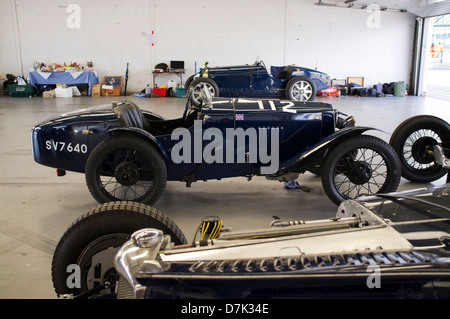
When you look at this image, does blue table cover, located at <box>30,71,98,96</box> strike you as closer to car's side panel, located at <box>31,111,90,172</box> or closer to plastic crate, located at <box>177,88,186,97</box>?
plastic crate, located at <box>177,88,186,97</box>

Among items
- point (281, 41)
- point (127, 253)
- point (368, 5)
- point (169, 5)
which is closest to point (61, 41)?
point (169, 5)

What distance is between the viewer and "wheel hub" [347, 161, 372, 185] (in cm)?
402

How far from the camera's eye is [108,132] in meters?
4.25

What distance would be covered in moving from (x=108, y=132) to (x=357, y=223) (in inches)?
121

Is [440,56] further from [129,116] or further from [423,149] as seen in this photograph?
[129,116]

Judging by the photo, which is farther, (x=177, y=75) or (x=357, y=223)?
(x=177, y=75)

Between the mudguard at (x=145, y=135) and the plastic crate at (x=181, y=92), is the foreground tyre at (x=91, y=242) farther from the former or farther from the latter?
the plastic crate at (x=181, y=92)

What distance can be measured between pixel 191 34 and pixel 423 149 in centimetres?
1299

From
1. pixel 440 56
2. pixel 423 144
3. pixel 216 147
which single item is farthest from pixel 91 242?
pixel 440 56

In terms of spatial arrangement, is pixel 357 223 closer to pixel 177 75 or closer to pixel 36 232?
pixel 36 232

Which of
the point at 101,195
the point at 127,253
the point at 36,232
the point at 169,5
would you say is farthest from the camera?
the point at 169,5

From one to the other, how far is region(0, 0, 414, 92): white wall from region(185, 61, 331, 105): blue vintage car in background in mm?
5018

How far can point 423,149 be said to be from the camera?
16.5 feet

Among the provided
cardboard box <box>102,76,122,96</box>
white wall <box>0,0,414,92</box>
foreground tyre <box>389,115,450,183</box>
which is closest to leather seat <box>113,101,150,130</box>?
foreground tyre <box>389,115,450,183</box>
